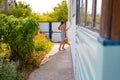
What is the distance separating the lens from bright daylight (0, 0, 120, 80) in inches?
49.6

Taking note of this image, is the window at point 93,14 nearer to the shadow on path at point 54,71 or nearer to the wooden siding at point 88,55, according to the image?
the wooden siding at point 88,55

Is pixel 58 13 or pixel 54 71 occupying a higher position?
pixel 58 13

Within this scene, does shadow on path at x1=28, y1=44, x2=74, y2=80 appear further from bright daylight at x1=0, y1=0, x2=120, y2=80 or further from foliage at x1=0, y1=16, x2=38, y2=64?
foliage at x1=0, y1=16, x2=38, y2=64

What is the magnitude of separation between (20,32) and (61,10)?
61.7 ft

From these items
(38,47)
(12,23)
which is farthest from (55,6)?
(12,23)

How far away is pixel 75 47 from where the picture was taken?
242 inches

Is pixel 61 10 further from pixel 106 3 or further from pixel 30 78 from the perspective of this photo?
pixel 106 3

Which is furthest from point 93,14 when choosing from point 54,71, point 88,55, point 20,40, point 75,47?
point 20,40

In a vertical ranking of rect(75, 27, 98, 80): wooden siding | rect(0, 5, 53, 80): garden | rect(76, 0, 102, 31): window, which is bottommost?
rect(0, 5, 53, 80): garden

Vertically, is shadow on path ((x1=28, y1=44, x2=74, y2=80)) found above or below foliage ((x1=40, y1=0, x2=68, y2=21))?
below

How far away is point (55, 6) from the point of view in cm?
2961

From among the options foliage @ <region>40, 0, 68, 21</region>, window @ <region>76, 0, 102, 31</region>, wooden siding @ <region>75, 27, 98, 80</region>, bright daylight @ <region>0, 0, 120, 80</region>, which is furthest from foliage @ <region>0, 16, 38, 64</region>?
foliage @ <region>40, 0, 68, 21</region>

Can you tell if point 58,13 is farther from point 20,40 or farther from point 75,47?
point 75,47

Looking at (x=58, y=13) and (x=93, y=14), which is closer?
(x=93, y=14)
